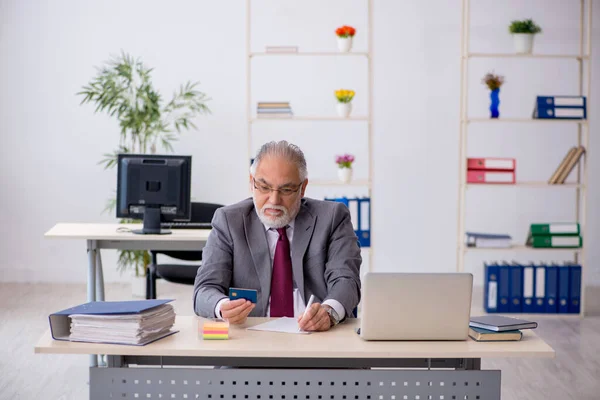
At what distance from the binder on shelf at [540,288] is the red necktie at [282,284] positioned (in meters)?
3.67

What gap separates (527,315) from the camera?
615 cm

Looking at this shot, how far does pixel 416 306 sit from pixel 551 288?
4.14 metres

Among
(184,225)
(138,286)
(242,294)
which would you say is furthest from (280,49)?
(242,294)

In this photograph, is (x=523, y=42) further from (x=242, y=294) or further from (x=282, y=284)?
(x=242, y=294)

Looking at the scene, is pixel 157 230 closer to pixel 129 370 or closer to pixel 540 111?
pixel 129 370

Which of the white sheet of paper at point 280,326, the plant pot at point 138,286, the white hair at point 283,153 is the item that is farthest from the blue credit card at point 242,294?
the plant pot at point 138,286

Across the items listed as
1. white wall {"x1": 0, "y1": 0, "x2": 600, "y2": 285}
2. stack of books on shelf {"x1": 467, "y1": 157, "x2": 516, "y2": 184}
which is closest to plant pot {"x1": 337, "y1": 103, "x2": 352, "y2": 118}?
white wall {"x1": 0, "y1": 0, "x2": 600, "y2": 285}

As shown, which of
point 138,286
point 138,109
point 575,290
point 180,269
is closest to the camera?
point 180,269

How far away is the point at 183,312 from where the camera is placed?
611 centimetres

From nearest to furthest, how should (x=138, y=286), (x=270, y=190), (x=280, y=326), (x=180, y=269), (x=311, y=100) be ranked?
(x=280, y=326) < (x=270, y=190) < (x=180, y=269) < (x=138, y=286) < (x=311, y=100)

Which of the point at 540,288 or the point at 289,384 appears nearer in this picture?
the point at 289,384

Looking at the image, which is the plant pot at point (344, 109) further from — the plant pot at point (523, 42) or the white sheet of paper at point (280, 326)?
the white sheet of paper at point (280, 326)

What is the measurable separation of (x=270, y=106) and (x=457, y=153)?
1907mm

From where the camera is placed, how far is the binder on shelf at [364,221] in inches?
244
